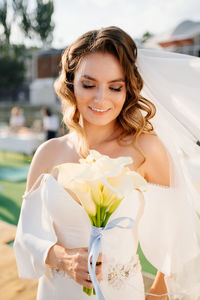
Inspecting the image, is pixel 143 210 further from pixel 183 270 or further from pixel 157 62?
pixel 157 62

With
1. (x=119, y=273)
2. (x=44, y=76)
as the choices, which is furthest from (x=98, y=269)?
(x=44, y=76)

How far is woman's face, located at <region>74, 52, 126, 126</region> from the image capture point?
1.46 meters

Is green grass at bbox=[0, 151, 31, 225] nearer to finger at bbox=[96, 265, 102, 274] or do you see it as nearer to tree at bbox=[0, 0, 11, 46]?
finger at bbox=[96, 265, 102, 274]

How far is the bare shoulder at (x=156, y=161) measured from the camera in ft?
5.17

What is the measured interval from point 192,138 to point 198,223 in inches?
19.5

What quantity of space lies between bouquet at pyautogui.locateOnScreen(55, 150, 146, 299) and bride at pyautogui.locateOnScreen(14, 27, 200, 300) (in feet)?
0.70

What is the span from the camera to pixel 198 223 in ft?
5.43

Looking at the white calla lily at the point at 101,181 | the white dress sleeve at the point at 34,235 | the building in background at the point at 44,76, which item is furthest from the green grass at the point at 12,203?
the building in background at the point at 44,76

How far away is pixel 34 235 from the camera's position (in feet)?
4.94

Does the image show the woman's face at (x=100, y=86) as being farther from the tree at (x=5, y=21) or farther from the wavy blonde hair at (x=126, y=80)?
the tree at (x=5, y=21)

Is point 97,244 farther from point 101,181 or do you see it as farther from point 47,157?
point 47,157

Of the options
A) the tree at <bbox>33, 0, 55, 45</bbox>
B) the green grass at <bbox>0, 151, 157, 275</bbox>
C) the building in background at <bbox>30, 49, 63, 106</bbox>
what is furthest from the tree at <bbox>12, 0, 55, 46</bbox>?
the green grass at <bbox>0, 151, 157, 275</bbox>

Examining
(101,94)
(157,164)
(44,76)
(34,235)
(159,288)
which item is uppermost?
(101,94)

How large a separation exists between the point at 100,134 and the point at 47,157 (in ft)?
1.14
